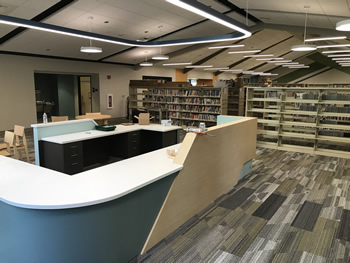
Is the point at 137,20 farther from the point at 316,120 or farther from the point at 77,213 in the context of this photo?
the point at 77,213

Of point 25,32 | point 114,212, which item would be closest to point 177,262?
point 114,212

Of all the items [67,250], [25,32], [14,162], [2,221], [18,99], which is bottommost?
[67,250]

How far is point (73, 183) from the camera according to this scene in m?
2.47

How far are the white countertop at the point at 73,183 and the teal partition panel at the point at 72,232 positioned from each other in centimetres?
9

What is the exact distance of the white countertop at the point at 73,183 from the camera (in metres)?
2.07

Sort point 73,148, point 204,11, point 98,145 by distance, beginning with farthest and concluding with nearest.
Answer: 1. point 98,145
2. point 73,148
3. point 204,11

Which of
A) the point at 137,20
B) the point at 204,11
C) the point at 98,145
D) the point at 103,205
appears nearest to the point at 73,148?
the point at 98,145

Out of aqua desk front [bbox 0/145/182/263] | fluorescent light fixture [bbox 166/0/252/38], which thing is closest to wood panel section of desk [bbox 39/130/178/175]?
aqua desk front [bbox 0/145/182/263]

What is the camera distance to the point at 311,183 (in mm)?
5051

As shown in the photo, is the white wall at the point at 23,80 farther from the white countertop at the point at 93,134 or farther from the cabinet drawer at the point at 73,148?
the cabinet drawer at the point at 73,148

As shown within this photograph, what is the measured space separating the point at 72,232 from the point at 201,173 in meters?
1.89

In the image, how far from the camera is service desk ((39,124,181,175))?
4.67m

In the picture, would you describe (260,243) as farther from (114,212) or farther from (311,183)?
(311,183)

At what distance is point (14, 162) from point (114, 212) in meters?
1.65
